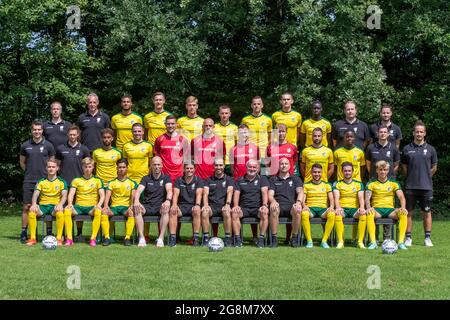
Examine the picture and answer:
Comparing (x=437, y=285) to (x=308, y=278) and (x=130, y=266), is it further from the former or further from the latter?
(x=130, y=266)

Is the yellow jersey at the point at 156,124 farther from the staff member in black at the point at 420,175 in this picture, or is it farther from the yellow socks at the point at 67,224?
the staff member in black at the point at 420,175

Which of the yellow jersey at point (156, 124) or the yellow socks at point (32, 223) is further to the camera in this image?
the yellow jersey at point (156, 124)

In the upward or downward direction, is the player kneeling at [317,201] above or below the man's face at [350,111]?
below

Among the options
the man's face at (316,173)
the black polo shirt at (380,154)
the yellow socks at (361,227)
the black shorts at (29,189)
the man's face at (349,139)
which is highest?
the man's face at (349,139)

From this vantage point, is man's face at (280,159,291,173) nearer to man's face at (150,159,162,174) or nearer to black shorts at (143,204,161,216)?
man's face at (150,159,162,174)

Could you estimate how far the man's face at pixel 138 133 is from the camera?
10828 mm

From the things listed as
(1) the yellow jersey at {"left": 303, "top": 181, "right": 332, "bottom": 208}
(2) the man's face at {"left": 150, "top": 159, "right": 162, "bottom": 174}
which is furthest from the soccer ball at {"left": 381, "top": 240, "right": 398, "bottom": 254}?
(2) the man's face at {"left": 150, "top": 159, "right": 162, "bottom": 174}

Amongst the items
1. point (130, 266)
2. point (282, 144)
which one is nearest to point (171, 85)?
point (282, 144)

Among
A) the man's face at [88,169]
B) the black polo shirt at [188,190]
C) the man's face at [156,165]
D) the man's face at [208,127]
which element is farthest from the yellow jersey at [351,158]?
the man's face at [88,169]

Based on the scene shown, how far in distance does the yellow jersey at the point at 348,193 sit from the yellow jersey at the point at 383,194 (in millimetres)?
189

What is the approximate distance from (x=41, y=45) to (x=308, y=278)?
1529cm

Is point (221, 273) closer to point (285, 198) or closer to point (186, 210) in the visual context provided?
point (186, 210)

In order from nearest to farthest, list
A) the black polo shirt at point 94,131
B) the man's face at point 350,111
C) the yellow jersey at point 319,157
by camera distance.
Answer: the yellow jersey at point 319,157, the man's face at point 350,111, the black polo shirt at point 94,131

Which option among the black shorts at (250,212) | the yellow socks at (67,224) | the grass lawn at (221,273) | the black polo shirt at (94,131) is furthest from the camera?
the black polo shirt at (94,131)
